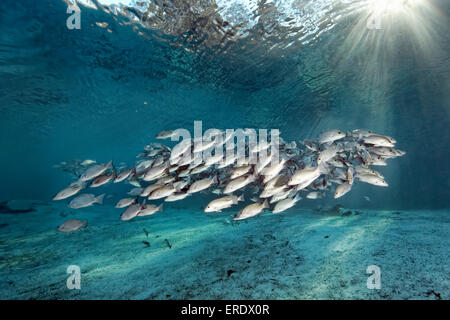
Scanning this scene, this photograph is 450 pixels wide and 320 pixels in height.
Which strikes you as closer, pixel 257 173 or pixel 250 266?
pixel 250 266

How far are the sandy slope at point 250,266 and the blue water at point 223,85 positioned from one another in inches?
2.2

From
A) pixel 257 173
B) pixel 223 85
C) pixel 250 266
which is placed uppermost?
pixel 223 85

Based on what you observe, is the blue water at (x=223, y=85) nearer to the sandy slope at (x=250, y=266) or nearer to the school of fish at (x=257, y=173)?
the sandy slope at (x=250, y=266)

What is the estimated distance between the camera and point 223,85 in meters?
15.5

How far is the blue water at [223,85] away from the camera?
17.6ft

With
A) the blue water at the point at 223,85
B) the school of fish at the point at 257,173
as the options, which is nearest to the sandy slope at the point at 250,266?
the blue water at the point at 223,85

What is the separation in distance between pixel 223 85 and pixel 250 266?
46.5 feet

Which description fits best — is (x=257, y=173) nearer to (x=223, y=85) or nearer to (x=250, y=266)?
(x=250, y=266)

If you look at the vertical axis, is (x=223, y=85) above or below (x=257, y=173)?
above

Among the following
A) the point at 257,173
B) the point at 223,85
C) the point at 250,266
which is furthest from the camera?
the point at 223,85

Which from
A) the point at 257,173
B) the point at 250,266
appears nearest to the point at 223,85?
the point at 257,173

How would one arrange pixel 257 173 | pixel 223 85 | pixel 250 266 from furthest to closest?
pixel 223 85, pixel 257 173, pixel 250 266

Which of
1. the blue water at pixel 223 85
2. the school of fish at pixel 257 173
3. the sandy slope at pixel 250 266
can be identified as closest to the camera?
the sandy slope at pixel 250 266

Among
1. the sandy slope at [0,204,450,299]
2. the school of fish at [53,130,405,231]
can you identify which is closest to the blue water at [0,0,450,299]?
the sandy slope at [0,204,450,299]
